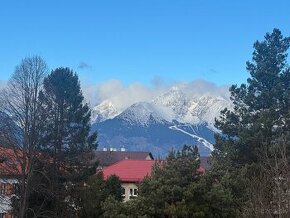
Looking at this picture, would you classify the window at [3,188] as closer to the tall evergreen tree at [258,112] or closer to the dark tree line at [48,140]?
the dark tree line at [48,140]

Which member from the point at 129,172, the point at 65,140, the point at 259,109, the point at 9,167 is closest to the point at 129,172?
the point at 129,172

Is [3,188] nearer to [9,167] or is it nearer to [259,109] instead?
[9,167]

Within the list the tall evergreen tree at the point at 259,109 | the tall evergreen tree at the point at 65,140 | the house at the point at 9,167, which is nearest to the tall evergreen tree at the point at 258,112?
the tall evergreen tree at the point at 259,109

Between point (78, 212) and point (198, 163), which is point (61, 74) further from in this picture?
point (198, 163)

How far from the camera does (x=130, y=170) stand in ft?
170

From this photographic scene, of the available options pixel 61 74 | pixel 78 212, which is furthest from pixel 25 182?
pixel 61 74

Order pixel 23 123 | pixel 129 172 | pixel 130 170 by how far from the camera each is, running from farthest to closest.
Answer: pixel 130 170, pixel 129 172, pixel 23 123

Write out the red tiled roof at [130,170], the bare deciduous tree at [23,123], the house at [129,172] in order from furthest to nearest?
the red tiled roof at [130,170]
the house at [129,172]
the bare deciduous tree at [23,123]

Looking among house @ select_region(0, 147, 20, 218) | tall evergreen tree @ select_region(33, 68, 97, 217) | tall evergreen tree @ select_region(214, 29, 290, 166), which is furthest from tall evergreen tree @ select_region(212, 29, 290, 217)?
house @ select_region(0, 147, 20, 218)

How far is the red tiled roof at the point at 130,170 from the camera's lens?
50281 mm

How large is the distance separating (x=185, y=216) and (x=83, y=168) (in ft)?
58.3

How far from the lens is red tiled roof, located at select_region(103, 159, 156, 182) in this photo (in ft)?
165

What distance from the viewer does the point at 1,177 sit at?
32.9m

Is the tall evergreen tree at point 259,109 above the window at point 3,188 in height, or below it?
above
